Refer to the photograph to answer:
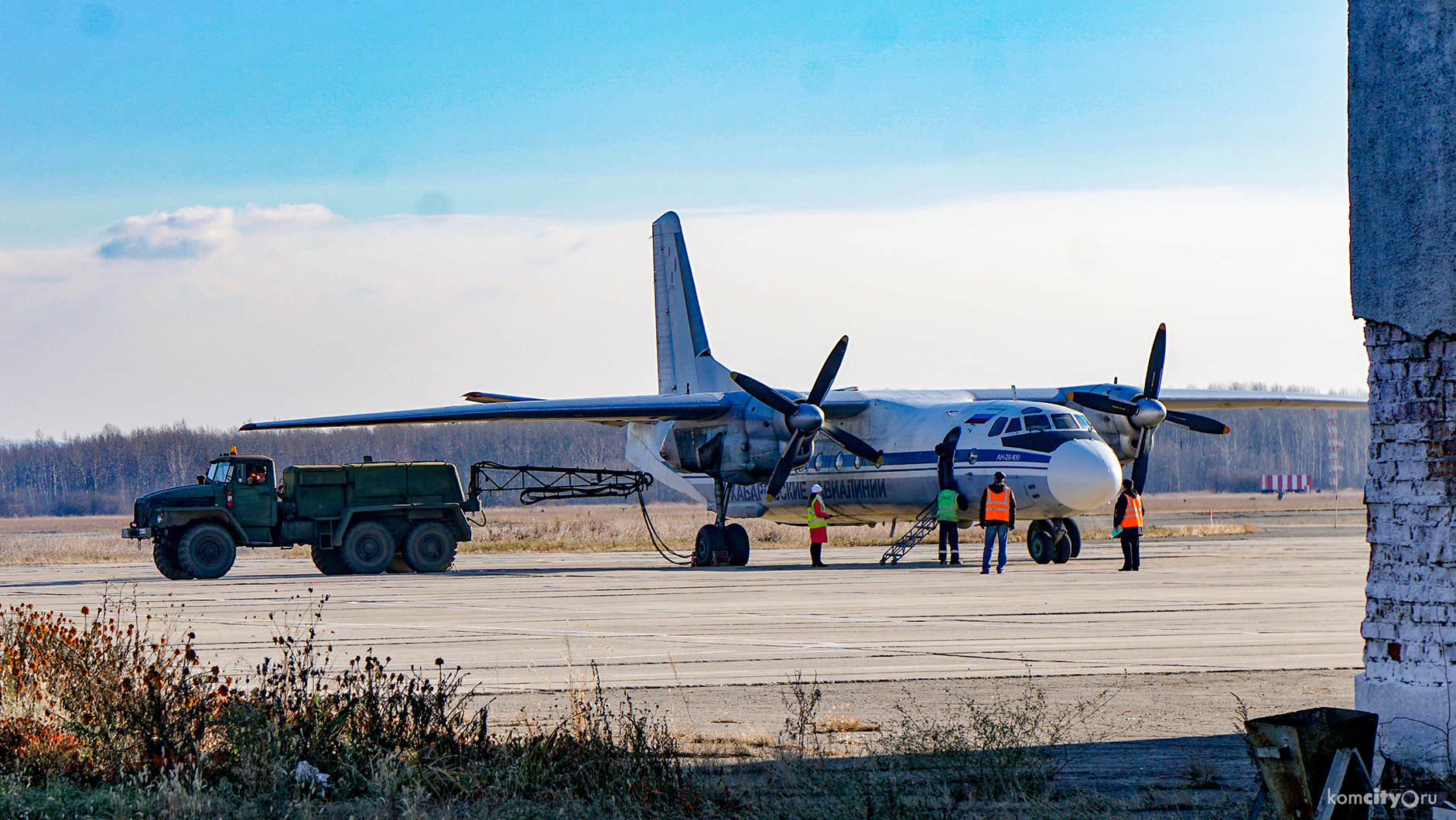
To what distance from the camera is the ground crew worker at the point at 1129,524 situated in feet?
76.8

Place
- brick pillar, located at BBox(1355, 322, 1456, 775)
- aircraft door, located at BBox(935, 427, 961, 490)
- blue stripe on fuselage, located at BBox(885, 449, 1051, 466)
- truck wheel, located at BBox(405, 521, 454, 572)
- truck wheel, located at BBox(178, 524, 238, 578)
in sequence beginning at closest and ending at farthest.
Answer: brick pillar, located at BBox(1355, 322, 1456, 775) < blue stripe on fuselage, located at BBox(885, 449, 1051, 466) < truck wheel, located at BBox(178, 524, 238, 578) < aircraft door, located at BBox(935, 427, 961, 490) < truck wheel, located at BBox(405, 521, 454, 572)

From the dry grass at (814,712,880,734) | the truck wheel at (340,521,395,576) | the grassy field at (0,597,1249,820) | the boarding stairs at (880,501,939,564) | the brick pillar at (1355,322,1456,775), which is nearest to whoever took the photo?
the grassy field at (0,597,1249,820)

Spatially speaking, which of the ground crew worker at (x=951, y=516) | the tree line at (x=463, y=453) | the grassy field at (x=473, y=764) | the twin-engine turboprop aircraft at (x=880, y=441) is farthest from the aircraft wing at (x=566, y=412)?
the tree line at (x=463, y=453)

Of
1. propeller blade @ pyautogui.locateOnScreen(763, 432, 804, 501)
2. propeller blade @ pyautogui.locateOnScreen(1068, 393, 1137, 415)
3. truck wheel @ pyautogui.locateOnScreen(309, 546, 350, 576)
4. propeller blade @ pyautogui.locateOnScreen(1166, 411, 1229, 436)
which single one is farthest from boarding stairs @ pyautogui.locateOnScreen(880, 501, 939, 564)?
truck wheel @ pyautogui.locateOnScreen(309, 546, 350, 576)

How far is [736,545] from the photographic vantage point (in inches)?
1137

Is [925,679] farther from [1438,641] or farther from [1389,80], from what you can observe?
[1389,80]

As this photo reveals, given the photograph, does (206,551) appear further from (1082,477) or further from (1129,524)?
(1129,524)

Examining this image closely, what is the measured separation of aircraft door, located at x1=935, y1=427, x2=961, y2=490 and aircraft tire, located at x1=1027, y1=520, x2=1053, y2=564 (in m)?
1.93

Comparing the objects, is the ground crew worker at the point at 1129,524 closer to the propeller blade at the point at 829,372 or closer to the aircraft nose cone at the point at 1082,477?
the aircraft nose cone at the point at 1082,477

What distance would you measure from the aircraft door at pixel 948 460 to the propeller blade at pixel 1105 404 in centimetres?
399

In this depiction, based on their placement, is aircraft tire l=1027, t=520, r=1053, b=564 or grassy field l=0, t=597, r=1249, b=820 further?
aircraft tire l=1027, t=520, r=1053, b=564

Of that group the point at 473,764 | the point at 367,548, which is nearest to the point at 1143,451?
the point at 367,548

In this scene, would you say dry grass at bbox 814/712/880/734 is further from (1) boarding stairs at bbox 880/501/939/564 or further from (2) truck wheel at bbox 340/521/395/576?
(2) truck wheel at bbox 340/521/395/576

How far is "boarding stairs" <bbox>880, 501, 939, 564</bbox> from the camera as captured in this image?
2786 centimetres
